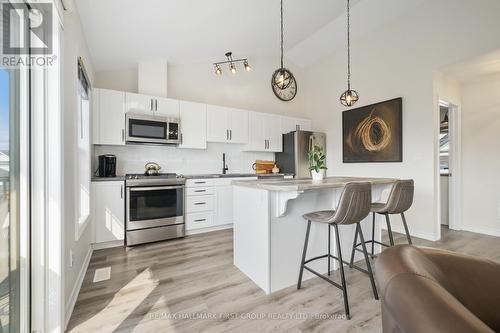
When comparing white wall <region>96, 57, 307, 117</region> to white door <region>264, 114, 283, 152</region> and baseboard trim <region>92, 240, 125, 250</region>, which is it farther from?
baseboard trim <region>92, 240, 125, 250</region>

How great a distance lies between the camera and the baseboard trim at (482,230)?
3.45 m

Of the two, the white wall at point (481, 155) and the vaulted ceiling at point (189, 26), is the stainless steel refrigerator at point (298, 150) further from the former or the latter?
the white wall at point (481, 155)

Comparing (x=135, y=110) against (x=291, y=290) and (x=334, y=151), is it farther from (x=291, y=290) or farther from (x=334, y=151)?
(x=334, y=151)

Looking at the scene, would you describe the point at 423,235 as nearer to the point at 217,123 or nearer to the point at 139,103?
the point at 217,123

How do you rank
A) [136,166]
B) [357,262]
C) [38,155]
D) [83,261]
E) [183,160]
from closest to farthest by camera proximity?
[38,155], [83,261], [357,262], [136,166], [183,160]

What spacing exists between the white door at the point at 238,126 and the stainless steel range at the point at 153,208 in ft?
4.43

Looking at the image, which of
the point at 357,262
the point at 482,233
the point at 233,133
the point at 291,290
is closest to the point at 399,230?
the point at 482,233

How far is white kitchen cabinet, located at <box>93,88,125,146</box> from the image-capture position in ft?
10.1

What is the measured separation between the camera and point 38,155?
1382mm

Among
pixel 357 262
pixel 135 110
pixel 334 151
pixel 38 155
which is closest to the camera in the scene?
pixel 38 155

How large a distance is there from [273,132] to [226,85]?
4.42 ft

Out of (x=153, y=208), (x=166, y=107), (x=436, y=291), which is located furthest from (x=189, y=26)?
(x=436, y=291)

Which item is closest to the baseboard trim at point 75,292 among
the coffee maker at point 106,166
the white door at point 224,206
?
the coffee maker at point 106,166

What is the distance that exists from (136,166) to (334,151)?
12.5ft
